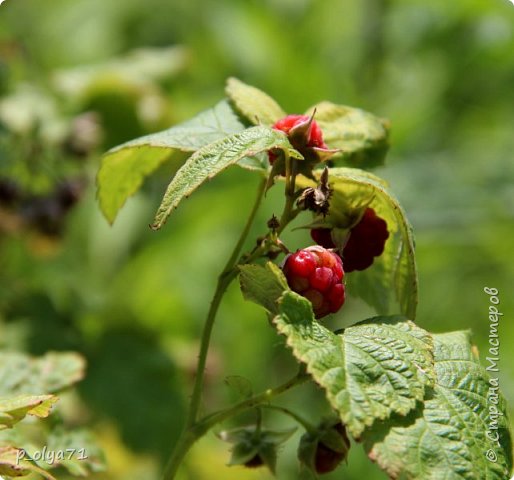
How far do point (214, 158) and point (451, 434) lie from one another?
426mm

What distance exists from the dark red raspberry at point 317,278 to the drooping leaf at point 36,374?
1.69 ft

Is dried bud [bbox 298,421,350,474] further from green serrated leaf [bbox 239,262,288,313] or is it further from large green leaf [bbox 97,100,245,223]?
large green leaf [bbox 97,100,245,223]

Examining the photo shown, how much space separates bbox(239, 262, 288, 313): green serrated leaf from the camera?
1.17 meters

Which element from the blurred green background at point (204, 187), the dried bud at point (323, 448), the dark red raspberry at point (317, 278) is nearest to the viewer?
the dark red raspberry at point (317, 278)

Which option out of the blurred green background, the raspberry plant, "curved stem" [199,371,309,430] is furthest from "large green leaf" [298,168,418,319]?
the blurred green background

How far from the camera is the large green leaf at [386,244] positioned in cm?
125

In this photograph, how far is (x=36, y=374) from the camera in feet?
5.17

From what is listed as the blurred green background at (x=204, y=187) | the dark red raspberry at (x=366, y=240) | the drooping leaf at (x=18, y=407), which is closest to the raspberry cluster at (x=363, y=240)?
the dark red raspberry at (x=366, y=240)

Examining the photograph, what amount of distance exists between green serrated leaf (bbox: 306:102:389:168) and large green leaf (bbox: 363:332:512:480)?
397 mm

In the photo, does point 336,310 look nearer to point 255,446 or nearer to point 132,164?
point 255,446

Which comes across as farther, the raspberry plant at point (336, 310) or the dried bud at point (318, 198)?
the dried bud at point (318, 198)

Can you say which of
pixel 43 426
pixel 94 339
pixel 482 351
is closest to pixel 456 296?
pixel 482 351

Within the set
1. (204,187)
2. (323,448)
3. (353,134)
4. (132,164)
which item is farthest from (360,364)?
(204,187)

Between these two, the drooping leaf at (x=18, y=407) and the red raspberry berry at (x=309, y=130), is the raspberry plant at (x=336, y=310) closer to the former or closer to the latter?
the red raspberry berry at (x=309, y=130)
